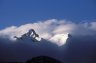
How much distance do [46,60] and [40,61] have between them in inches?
107

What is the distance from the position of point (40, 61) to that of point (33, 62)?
10.5ft

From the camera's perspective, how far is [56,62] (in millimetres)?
139500

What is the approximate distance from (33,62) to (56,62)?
33.9 feet

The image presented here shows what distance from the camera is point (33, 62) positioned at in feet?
453

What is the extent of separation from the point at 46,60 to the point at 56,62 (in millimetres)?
4589

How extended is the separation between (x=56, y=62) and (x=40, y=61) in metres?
7.21

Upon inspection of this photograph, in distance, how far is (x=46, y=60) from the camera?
139125mm

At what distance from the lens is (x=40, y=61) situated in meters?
139
